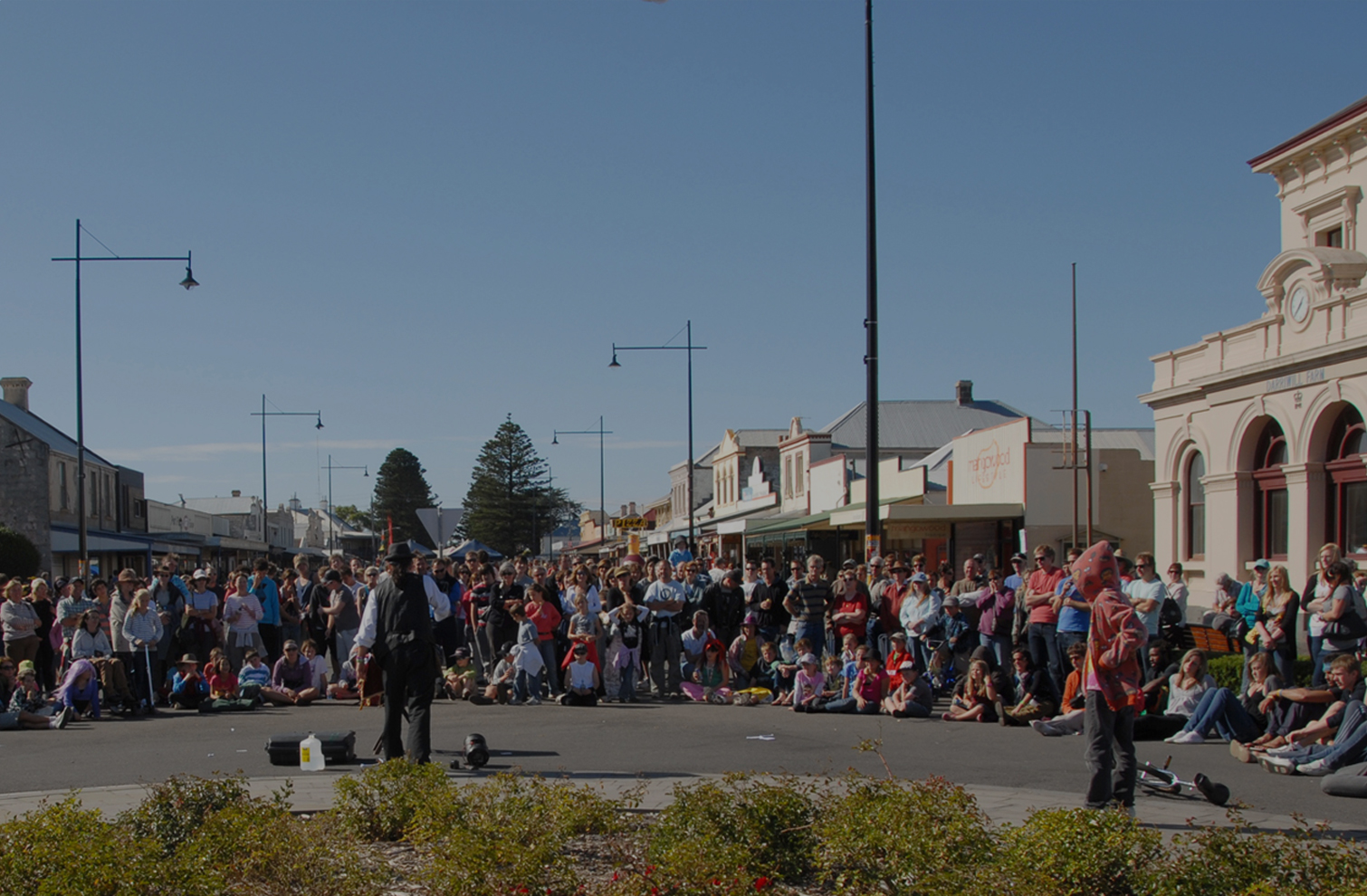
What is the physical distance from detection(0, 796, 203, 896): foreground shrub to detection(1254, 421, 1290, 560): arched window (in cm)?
2280

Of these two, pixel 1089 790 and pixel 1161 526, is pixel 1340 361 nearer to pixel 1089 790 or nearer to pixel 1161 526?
pixel 1161 526

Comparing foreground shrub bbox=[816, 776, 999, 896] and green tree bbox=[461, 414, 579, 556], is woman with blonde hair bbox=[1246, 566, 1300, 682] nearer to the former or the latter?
foreground shrub bbox=[816, 776, 999, 896]

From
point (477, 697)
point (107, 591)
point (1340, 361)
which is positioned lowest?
point (477, 697)

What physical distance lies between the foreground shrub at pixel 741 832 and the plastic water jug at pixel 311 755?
412 centimetres

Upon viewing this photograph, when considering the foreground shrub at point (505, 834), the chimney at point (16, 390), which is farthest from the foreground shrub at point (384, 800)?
the chimney at point (16, 390)

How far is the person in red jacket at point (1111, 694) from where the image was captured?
7367mm

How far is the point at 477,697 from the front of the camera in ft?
48.1

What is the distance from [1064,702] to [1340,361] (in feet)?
42.6

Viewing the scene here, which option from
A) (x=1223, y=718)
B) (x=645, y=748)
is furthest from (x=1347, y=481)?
(x=645, y=748)

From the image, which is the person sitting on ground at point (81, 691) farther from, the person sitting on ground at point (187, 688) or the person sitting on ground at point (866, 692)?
the person sitting on ground at point (866, 692)

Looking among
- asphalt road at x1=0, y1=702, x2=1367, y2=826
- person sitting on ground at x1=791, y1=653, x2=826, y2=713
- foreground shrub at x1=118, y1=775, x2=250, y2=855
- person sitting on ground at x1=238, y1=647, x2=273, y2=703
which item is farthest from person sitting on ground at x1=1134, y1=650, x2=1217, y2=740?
person sitting on ground at x1=238, y1=647, x2=273, y2=703

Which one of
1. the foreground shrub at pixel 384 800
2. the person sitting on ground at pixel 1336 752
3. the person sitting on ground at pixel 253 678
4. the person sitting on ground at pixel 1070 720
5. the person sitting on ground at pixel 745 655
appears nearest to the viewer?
the foreground shrub at pixel 384 800

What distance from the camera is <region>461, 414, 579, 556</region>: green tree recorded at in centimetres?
9719

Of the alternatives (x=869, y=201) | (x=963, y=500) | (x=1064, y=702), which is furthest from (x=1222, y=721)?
Result: (x=963, y=500)
